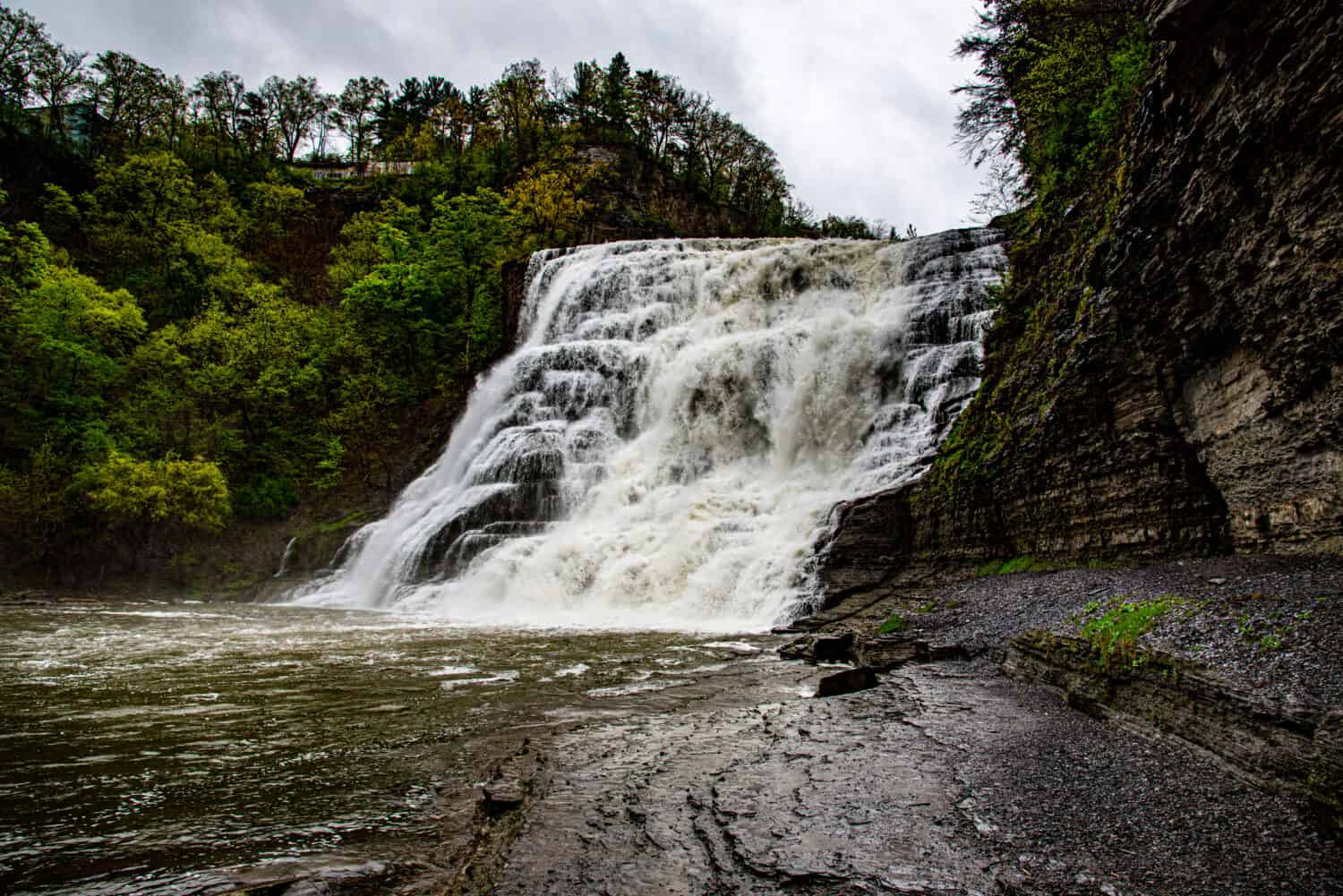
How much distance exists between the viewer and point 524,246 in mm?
33875

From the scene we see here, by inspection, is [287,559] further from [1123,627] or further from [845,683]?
[1123,627]

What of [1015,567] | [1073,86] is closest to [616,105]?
[1073,86]

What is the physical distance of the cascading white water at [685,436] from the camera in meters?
14.0

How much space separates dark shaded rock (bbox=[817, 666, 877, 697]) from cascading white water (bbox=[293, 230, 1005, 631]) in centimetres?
539

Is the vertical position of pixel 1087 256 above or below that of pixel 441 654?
above

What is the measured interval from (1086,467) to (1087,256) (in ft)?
9.55

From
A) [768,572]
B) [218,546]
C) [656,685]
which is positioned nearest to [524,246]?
[218,546]

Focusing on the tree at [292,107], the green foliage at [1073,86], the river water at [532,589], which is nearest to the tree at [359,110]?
the tree at [292,107]

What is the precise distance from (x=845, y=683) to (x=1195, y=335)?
5.54 metres

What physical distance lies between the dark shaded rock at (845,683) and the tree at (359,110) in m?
64.7

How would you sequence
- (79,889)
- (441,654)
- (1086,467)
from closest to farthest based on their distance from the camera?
(79,889), (441,654), (1086,467)

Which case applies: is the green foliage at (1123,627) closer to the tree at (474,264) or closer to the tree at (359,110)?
the tree at (474,264)

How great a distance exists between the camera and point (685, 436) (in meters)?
19.2

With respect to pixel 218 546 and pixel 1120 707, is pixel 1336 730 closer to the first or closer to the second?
pixel 1120 707
